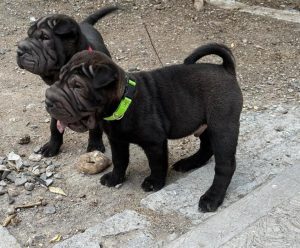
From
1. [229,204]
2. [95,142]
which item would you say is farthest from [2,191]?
[229,204]

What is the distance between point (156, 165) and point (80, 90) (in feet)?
2.82

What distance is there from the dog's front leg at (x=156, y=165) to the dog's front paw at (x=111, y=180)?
0.19 metres

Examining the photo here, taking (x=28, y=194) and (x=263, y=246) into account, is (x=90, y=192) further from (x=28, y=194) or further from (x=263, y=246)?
(x=263, y=246)

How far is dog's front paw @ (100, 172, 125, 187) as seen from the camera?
4.00 meters

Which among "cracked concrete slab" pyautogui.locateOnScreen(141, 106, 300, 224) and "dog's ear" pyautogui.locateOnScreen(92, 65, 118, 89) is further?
"cracked concrete slab" pyautogui.locateOnScreen(141, 106, 300, 224)

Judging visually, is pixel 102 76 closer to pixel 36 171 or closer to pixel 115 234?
pixel 115 234

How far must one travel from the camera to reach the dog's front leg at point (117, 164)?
3.84 m

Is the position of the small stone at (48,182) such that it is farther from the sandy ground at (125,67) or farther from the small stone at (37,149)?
the small stone at (37,149)

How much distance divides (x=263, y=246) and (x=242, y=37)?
12.7ft

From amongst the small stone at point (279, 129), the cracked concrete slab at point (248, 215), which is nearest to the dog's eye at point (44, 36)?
the cracked concrete slab at point (248, 215)

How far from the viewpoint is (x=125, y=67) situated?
6.03 metres

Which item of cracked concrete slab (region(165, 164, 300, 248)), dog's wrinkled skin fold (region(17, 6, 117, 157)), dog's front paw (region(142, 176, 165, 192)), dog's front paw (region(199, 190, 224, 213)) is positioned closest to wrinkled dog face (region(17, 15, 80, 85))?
dog's wrinkled skin fold (region(17, 6, 117, 157))

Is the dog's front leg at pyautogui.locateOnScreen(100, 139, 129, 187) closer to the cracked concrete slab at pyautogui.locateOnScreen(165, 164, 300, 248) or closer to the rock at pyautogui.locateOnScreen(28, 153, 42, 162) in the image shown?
the rock at pyautogui.locateOnScreen(28, 153, 42, 162)

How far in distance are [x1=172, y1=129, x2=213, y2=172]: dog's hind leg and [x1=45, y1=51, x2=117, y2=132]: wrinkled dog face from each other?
3.48ft
